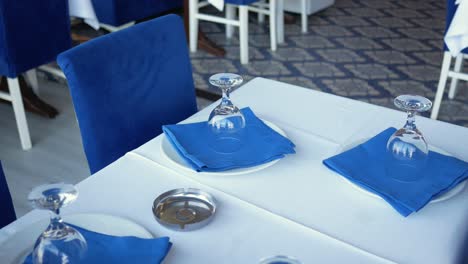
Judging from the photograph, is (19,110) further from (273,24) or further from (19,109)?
(273,24)

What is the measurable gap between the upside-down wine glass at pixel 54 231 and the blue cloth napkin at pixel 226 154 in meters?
0.34

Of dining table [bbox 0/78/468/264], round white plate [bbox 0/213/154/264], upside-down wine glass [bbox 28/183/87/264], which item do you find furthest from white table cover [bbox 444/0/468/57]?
upside-down wine glass [bbox 28/183/87/264]

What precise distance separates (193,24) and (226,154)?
2551mm

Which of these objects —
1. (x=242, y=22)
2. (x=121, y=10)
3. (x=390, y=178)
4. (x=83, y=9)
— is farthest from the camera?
(x=242, y=22)

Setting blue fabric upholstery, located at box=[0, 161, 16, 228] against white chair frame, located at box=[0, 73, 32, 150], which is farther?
white chair frame, located at box=[0, 73, 32, 150]

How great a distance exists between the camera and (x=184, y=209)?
3.17 feet

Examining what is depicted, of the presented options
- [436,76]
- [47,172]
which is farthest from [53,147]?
[436,76]

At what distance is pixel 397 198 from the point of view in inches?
38.1

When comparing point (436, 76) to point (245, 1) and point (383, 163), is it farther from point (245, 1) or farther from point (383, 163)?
point (383, 163)

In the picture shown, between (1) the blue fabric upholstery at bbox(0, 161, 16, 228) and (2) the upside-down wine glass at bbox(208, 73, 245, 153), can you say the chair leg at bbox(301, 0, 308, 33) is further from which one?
(1) the blue fabric upholstery at bbox(0, 161, 16, 228)

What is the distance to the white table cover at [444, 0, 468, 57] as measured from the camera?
2.40 metres

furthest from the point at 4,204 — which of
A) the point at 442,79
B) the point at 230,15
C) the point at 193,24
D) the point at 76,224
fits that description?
the point at 230,15

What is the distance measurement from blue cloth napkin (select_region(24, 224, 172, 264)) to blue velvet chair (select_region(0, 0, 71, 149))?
1608 mm

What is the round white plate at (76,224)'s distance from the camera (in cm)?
84
